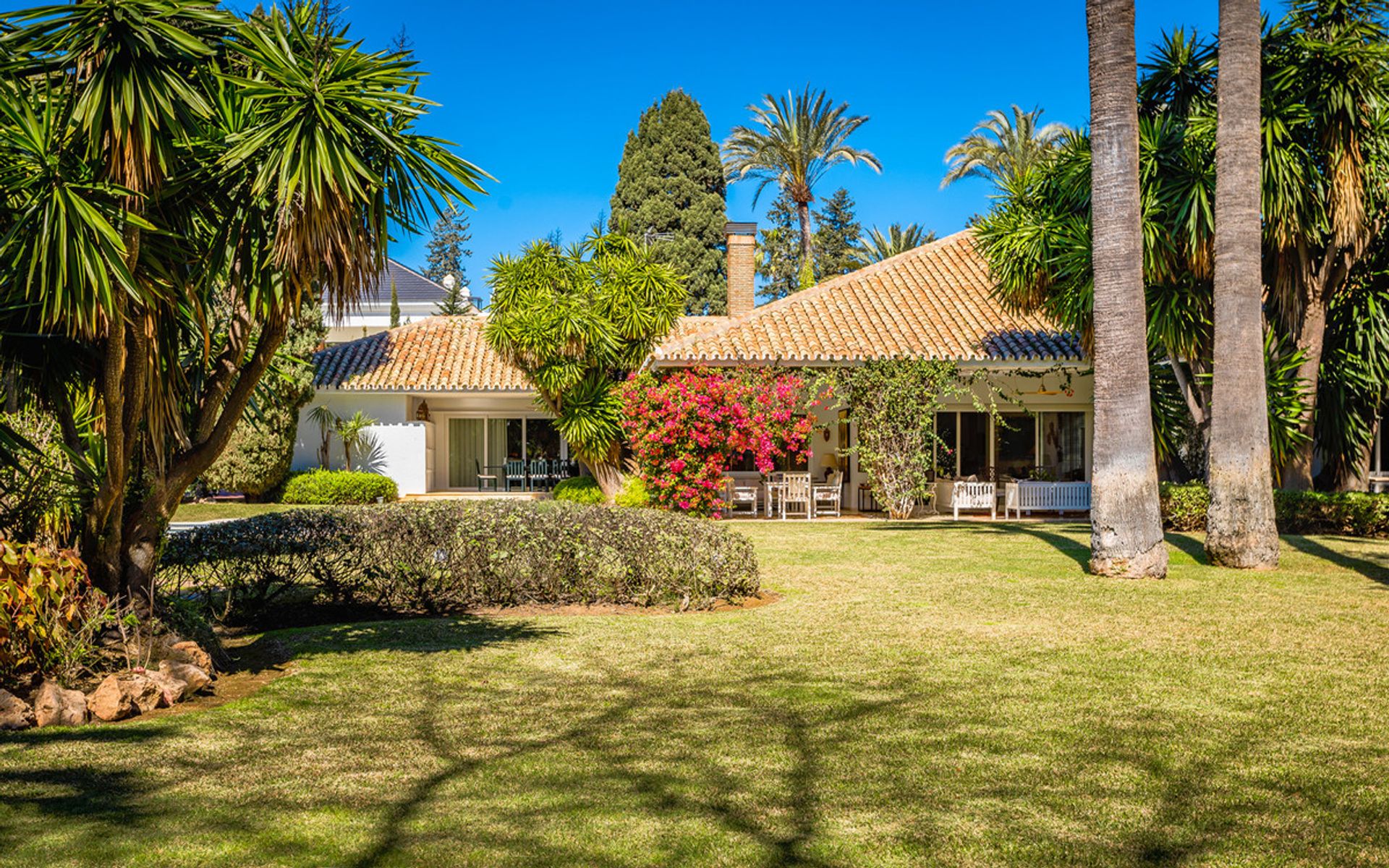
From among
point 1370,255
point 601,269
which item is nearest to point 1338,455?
point 1370,255

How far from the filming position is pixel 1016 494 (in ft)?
73.2

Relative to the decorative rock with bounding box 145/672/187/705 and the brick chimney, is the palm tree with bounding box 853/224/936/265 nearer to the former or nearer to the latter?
the brick chimney

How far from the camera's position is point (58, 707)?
582cm

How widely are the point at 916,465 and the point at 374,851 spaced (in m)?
18.1

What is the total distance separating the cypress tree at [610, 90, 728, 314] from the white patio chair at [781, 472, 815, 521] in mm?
21526

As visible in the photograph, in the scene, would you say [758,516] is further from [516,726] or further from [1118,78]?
[516,726]

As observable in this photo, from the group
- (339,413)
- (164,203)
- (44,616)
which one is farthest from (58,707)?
(339,413)

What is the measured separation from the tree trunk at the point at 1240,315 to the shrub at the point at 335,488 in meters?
18.9

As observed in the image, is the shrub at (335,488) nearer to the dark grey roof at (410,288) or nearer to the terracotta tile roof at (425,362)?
the terracotta tile roof at (425,362)

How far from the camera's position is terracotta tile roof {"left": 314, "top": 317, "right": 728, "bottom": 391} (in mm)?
28094

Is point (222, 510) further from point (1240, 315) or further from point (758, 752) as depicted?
point (758, 752)

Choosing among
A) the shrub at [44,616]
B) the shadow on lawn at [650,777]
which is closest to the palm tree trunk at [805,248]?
the shadow on lawn at [650,777]

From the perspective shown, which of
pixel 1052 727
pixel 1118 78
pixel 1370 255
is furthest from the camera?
pixel 1370 255

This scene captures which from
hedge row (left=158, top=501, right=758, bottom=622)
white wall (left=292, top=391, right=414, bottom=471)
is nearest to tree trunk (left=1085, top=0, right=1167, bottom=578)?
hedge row (left=158, top=501, right=758, bottom=622)
